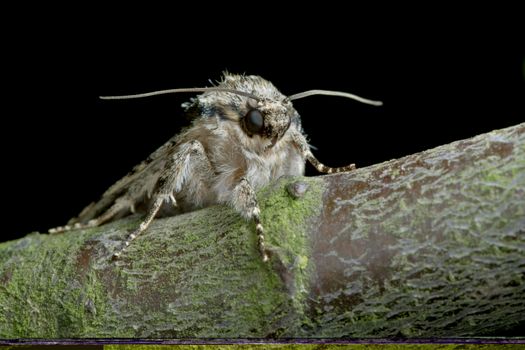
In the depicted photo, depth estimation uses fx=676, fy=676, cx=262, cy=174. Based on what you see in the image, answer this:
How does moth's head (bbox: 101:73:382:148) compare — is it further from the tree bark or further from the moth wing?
the tree bark

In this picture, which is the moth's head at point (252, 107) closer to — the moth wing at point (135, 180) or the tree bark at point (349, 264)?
the moth wing at point (135, 180)

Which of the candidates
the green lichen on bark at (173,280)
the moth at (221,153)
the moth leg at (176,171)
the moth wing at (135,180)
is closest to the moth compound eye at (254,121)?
the moth at (221,153)

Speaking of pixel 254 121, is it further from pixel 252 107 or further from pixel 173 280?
pixel 173 280

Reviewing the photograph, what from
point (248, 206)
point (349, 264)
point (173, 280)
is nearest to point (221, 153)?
point (248, 206)

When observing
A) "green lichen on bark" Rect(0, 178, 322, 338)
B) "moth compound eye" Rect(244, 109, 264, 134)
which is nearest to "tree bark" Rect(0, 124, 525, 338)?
"green lichen on bark" Rect(0, 178, 322, 338)

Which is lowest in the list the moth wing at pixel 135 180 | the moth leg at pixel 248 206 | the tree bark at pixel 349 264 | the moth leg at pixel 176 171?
the tree bark at pixel 349 264

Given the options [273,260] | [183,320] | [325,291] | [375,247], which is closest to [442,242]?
[375,247]
